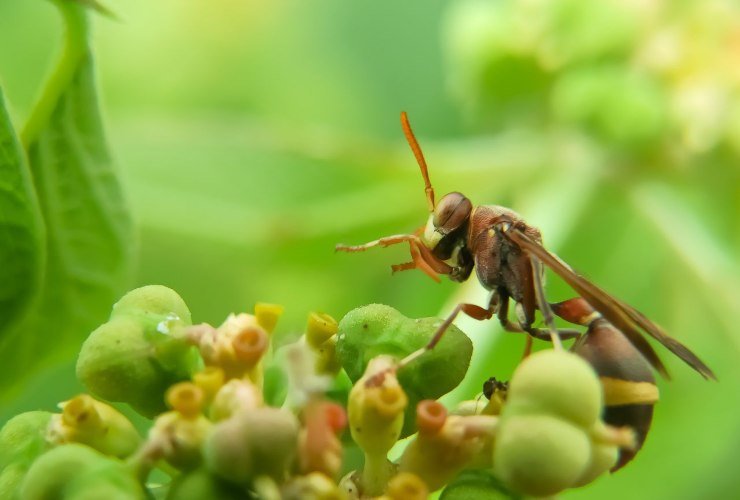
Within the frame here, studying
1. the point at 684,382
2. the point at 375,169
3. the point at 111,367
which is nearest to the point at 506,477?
the point at 111,367

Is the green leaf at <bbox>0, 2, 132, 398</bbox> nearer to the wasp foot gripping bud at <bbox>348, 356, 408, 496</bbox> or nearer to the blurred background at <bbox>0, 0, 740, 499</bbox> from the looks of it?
the wasp foot gripping bud at <bbox>348, 356, 408, 496</bbox>

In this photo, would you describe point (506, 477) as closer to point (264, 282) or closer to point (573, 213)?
point (573, 213)

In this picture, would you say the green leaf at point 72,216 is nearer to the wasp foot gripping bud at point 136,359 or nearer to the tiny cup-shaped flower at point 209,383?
the wasp foot gripping bud at point 136,359

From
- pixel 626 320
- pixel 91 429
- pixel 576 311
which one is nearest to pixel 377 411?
pixel 91 429

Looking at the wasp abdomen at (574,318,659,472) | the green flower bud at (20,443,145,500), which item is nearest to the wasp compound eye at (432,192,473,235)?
the wasp abdomen at (574,318,659,472)

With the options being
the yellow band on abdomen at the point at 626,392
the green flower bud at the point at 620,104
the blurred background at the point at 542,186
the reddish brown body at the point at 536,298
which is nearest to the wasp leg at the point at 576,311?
the reddish brown body at the point at 536,298

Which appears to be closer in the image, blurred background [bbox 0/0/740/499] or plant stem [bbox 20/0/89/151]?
plant stem [bbox 20/0/89/151]
